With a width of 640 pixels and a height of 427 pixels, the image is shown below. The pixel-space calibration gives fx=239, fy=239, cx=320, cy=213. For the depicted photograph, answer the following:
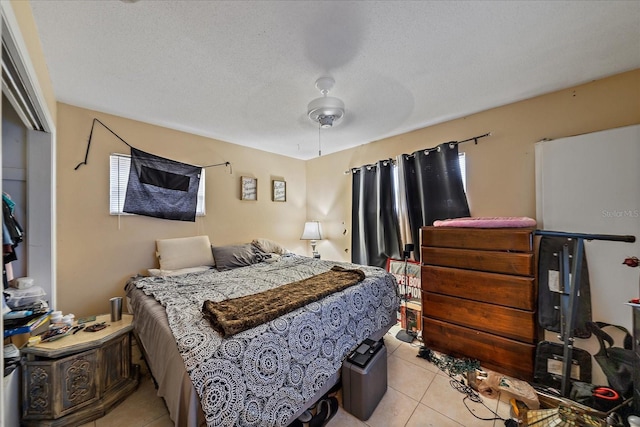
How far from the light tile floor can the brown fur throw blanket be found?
0.83 meters

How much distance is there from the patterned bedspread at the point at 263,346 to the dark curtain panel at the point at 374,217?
1192 mm

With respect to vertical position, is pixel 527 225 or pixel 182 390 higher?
pixel 527 225

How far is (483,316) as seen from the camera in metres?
2.15

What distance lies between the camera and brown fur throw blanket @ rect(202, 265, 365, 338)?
54.4 inches

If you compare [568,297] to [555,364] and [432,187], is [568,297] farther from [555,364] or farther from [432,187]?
[432,187]

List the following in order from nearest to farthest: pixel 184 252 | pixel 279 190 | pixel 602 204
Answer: pixel 602 204 < pixel 184 252 < pixel 279 190

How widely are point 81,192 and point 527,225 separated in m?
4.26

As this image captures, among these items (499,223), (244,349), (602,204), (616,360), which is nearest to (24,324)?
(244,349)

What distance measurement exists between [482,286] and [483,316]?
27 centimetres

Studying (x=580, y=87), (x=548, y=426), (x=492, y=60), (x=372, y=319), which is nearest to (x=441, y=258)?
(x=372, y=319)

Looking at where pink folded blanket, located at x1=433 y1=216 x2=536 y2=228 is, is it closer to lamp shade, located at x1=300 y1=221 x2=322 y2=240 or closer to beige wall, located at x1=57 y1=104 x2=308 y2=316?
lamp shade, located at x1=300 y1=221 x2=322 y2=240

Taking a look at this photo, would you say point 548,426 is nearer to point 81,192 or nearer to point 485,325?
point 485,325

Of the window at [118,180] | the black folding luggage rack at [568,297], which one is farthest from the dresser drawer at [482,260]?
the window at [118,180]

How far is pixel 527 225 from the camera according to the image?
2.07m
